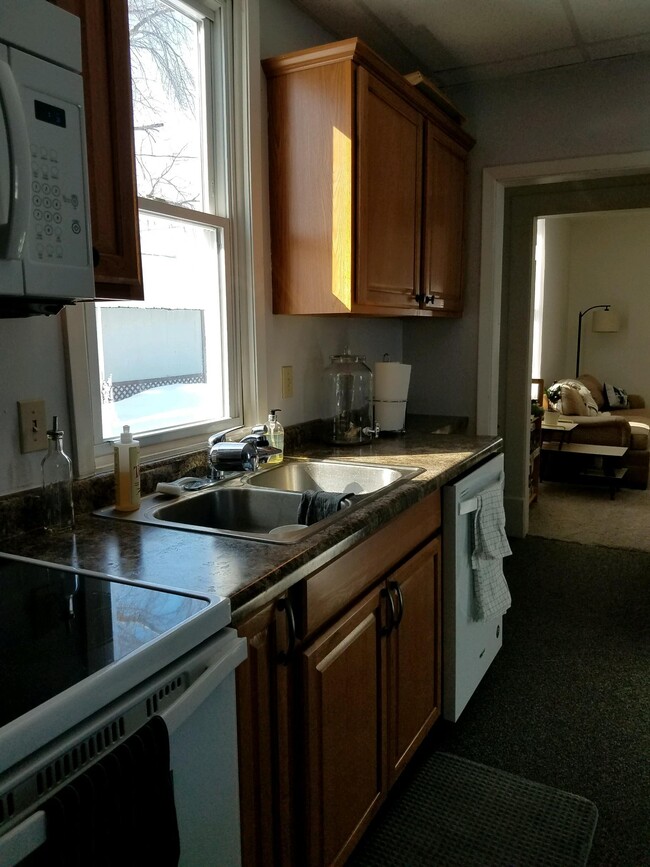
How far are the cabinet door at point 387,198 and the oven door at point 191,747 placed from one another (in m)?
1.47

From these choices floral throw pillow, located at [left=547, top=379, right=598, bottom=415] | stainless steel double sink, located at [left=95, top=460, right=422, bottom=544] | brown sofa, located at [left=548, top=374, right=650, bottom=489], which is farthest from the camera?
floral throw pillow, located at [left=547, top=379, right=598, bottom=415]

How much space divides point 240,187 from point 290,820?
5.88 feet

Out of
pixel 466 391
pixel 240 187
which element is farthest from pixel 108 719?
pixel 466 391

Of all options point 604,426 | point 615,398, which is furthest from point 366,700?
point 615,398

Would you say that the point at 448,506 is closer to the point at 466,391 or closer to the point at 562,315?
the point at 466,391

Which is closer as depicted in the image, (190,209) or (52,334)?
(52,334)

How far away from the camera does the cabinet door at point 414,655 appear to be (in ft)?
5.82

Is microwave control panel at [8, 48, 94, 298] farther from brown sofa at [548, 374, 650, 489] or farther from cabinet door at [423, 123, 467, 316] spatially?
brown sofa at [548, 374, 650, 489]

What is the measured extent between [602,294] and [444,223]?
233 inches

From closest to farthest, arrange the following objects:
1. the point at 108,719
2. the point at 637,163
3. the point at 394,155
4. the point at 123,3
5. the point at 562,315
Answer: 1. the point at 108,719
2. the point at 123,3
3. the point at 394,155
4. the point at 637,163
5. the point at 562,315

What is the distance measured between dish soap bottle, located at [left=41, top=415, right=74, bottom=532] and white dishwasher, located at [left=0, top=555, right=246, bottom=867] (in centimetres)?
27

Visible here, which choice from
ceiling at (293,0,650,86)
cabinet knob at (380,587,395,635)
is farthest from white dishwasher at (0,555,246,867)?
ceiling at (293,0,650,86)

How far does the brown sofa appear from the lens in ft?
18.2

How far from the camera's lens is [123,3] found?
1.33 metres
